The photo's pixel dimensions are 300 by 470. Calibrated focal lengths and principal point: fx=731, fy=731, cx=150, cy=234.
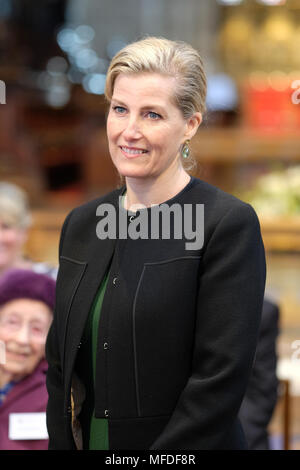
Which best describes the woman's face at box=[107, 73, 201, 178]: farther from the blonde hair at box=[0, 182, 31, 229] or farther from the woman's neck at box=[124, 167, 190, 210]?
the blonde hair at box=[0, 182, 31, 229]

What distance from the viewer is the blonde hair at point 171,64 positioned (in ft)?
4.38

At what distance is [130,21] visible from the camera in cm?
1052

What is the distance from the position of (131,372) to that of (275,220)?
3265 millimetres

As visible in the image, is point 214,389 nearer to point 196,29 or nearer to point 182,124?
point 182,124

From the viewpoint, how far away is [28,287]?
2.11 metres

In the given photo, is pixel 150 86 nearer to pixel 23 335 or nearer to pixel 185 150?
pixel 185 150

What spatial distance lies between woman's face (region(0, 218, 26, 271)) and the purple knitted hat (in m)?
1.06

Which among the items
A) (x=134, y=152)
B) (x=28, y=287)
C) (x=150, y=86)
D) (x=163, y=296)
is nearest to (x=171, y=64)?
(x=150, y=86)

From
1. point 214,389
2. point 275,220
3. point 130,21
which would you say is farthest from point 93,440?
point 130,21

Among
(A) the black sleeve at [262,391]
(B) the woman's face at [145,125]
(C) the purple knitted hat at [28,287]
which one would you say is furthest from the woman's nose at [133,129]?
(A) the black sleeve at [262,391]

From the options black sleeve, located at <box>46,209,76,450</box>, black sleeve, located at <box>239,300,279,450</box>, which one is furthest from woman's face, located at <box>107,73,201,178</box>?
black sleeve, located at <box>239,300,279,450</box>

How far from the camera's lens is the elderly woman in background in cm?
134

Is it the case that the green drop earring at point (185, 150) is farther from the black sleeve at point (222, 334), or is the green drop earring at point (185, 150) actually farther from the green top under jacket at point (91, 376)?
the green top under jacket at point (91, 376)

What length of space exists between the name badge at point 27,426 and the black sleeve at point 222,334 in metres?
0.72
